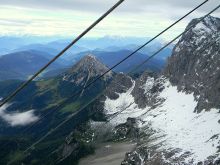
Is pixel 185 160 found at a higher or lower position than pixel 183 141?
lower

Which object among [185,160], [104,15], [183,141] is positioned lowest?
[104,15]

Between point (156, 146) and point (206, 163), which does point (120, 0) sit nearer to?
point (206, 163)

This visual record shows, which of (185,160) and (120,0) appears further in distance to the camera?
(185,160)

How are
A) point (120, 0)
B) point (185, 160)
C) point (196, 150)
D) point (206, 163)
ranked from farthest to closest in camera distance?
point (196, 150), point (185, 160), point (206, 163), point (120, 0)

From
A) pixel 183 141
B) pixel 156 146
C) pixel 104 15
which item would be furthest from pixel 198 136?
pixel 104 15

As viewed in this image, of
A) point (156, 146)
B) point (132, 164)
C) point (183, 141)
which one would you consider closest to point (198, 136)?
point (183, 141)

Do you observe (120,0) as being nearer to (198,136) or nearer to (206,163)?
(206,163)

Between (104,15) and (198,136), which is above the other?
(198,136)

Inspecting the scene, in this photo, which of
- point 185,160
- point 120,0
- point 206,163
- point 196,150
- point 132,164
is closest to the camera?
point 120,0

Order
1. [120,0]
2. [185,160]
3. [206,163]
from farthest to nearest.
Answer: [185,160] < [206,163] < [120,0]
